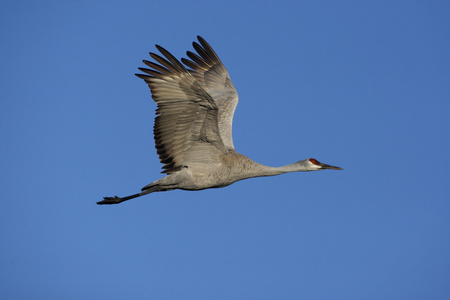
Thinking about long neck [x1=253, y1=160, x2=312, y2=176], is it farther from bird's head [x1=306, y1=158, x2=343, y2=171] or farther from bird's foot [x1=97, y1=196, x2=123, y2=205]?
bird's foot [x1=97, y1=196, x2=123, y2=205]

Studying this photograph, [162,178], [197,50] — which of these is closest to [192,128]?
[162,178]

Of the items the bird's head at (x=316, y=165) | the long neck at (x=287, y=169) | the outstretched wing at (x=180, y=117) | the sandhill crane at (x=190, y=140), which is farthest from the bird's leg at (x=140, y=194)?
the bird's head at (x=316, y=165)

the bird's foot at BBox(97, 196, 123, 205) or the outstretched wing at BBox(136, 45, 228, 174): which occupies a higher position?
the outstretched wing at BBox(136, 45, 228, 174)

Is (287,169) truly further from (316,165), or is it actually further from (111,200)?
(111,200)

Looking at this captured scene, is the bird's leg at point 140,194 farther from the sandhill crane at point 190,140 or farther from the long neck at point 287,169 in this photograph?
the long neck at point 287,169

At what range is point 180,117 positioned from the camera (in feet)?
28.9

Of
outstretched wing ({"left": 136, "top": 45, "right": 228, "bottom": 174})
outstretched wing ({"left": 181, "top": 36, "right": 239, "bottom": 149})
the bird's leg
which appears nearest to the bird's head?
outstretched wing ({"left": 136, "top": 45, "right": 228, "bottom": 174})

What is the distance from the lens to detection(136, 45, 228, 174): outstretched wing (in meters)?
8.52

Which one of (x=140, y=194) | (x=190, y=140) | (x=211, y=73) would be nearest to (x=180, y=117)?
(x=190, y=140)

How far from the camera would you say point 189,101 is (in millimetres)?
8578

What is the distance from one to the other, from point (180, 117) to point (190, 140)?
519mm

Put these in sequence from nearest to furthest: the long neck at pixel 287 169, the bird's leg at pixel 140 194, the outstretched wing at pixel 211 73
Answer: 1. the bird's leg at pixel 140 194
2. the long neck at pixel 287 169
3. the outstretched wing at pixel 211 73

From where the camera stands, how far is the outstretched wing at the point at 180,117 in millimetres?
8516

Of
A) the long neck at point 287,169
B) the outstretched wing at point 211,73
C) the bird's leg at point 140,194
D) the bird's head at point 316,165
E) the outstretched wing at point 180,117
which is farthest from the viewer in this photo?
the outstretched wing at point 211,73
